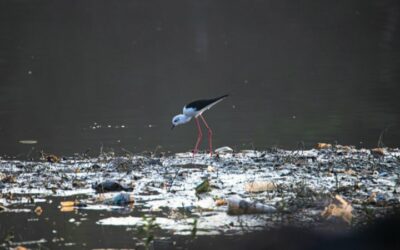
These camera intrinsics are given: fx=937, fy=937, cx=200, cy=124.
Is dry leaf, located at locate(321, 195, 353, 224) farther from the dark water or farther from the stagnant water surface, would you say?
the dark water

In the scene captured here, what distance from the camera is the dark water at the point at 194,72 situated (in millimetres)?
13789

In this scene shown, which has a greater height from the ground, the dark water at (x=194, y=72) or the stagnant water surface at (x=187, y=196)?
Result: the dark water at (x=194, y=72)

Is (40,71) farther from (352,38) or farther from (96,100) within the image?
(352,38)

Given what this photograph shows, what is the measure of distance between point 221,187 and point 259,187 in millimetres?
384

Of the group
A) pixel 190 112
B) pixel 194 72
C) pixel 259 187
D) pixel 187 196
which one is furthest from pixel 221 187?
pixel 194 72

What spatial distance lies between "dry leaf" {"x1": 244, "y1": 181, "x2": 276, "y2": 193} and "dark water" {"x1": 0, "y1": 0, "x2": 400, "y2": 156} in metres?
3.62

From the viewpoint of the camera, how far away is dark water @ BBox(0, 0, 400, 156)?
1379cm

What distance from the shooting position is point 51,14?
2872cm

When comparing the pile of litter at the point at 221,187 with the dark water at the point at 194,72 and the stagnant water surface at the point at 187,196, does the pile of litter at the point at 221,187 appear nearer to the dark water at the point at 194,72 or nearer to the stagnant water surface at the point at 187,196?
the stagnant water surface at the point at 187,196

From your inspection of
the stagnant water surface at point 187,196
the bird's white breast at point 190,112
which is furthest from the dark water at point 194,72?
the stagnant water surface at point 187,196

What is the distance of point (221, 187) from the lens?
28.6ft

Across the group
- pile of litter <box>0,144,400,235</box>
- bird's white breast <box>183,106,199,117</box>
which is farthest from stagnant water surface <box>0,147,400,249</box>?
bird's white breast <box>183,106,199,117</box>

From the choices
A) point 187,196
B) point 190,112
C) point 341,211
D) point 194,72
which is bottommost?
point 341,211

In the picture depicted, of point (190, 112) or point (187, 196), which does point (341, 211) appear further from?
point (190, 112)
